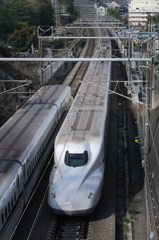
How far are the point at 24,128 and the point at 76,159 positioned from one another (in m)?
3.20

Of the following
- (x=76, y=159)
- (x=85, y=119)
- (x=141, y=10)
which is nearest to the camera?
(x=76, y=159)

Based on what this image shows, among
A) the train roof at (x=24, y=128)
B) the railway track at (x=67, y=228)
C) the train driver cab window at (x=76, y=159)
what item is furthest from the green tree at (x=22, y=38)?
the railway track at (x=67, y=228)

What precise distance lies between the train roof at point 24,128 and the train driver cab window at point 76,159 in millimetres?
1481

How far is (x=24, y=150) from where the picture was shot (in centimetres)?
1238

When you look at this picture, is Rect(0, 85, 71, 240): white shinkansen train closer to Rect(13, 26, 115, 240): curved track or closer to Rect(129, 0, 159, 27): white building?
Rect(13, 26, 115, 240): curved track

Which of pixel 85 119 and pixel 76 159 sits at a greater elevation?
pixel 85 119

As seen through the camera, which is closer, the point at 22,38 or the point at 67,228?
the point at 67,228

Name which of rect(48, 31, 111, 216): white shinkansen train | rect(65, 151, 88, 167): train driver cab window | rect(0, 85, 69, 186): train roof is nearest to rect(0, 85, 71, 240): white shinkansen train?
rect(0, 85, 69, 186): train roof

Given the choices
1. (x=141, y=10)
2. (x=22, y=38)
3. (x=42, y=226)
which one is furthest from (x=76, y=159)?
(x=141, y=10)

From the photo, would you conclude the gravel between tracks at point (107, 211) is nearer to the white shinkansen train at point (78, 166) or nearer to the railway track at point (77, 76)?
the white shinkansen train at point (78, 166)

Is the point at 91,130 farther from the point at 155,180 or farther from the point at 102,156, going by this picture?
the point at 155,180

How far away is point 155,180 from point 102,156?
2219mm

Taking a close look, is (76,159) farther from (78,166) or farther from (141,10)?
(141,10)

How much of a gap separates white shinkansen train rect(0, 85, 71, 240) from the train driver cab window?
54.6 inches
